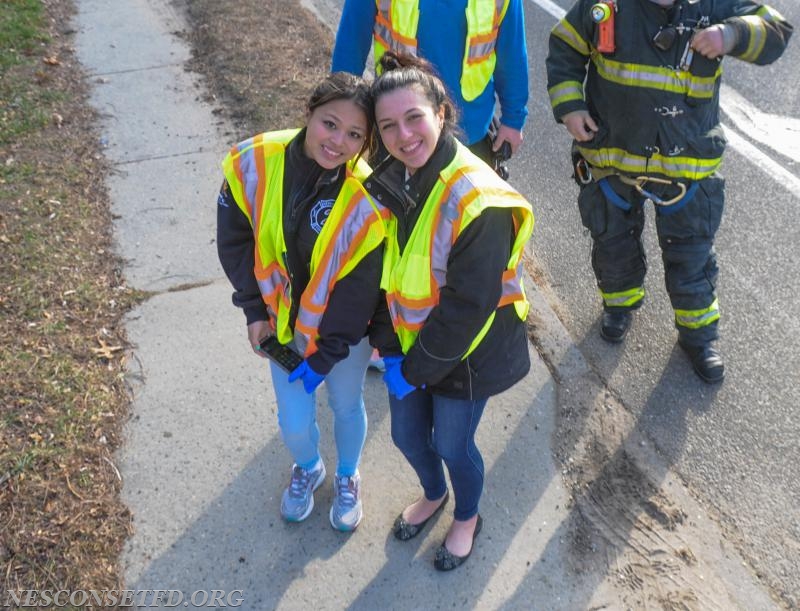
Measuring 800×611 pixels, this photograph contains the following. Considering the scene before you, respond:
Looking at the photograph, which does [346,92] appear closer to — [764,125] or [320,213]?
[320,213]

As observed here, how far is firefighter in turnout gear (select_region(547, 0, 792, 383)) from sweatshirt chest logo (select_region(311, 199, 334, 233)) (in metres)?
1.60

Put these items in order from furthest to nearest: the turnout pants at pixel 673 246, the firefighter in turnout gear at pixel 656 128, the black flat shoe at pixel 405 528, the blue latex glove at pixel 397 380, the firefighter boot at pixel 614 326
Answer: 1. the firefighter boot at pixel 614 326
2. the turnout pants at pixel 673 246
3. the firefighter in turnout gear at pixel 656 128
4. the black flat shoe at pixel 405 528
5. the blue latex glove at pixel 397 380

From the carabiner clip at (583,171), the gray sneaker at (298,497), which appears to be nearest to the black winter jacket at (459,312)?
the gray sneaker at (298,497)

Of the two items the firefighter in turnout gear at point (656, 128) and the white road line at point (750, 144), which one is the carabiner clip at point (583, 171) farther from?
the white road line at point (750, 144)

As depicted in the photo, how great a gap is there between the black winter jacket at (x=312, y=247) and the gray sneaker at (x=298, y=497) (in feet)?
2.20

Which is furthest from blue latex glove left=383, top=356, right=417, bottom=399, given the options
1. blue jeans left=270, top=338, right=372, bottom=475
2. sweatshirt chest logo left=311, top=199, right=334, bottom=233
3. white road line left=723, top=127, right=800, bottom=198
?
white road line left=723, top=127, right=800, bottom=198

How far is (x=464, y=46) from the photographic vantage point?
9.59ft

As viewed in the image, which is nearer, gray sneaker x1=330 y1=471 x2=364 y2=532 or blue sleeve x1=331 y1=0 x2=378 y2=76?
gray sneaker x1=330 y1=471 x2=364 y2=532

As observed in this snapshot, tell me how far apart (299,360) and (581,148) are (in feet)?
6.04

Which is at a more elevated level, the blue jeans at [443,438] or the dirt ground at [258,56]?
the blue jeans at [443,438]

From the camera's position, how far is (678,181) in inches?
129

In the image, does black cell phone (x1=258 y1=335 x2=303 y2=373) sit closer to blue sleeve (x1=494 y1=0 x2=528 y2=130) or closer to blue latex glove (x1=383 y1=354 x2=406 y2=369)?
blue latex glove (x1=383 y1=354 x2=406 y2=369)

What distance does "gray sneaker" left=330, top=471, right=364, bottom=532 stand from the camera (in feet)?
9.34

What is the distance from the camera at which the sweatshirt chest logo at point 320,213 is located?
223 cm
